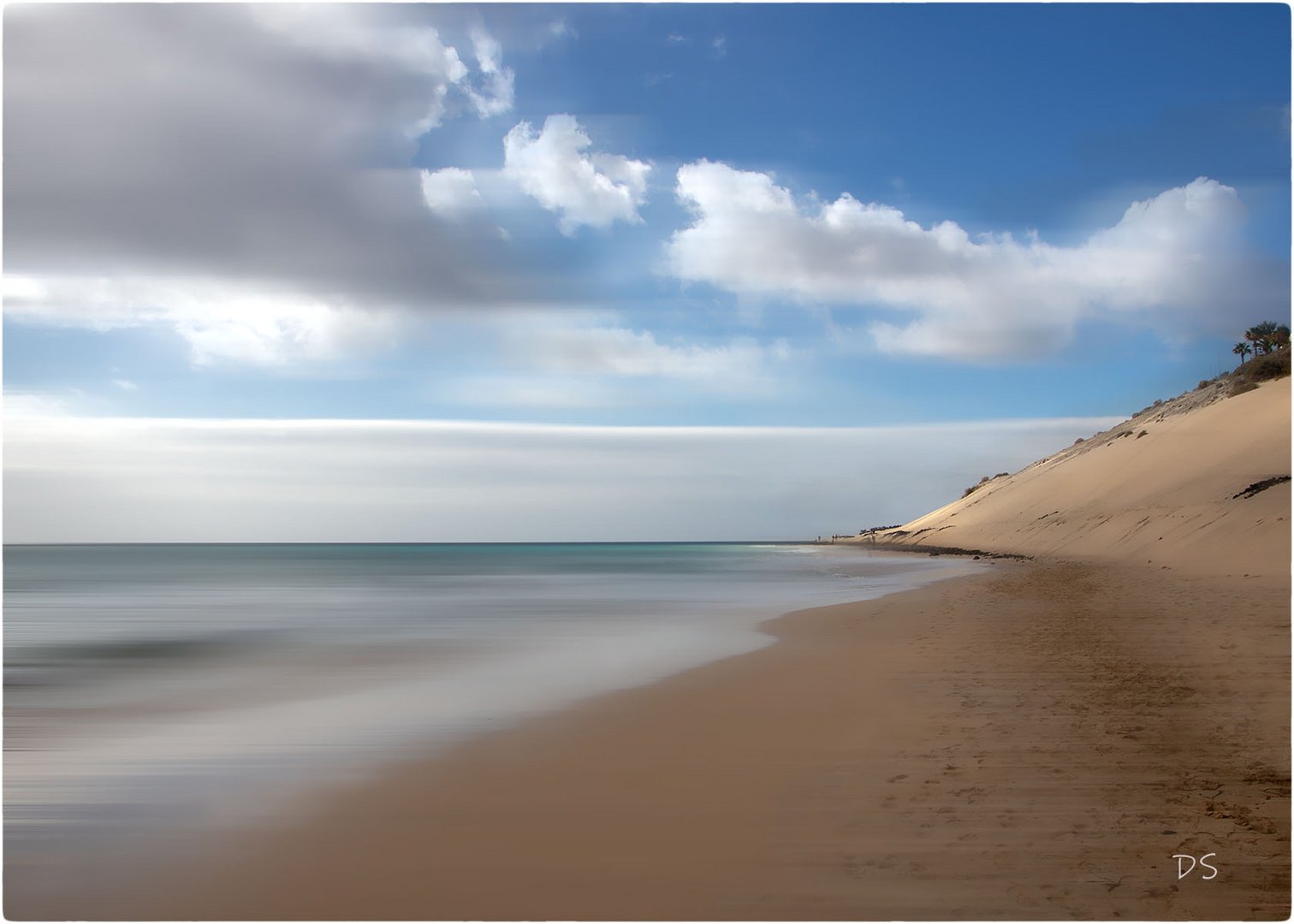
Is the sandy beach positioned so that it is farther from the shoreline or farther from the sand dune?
the sand dune

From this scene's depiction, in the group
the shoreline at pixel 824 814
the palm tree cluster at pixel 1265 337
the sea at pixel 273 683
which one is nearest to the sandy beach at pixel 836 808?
the shoreline at pixel 824 814

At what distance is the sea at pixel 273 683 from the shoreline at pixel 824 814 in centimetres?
90

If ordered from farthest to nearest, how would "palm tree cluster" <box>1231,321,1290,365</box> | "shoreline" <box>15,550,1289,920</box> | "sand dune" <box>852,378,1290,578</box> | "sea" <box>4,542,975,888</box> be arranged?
1. "palm tree cluster" <box>1231,321,1290,365</box>
2. "sand dune" <box>852,378,1290,578</box>
3. "sea" <box>4,542,975,888</box>
4. "shoreline" <box>15,550,1289,920</box>

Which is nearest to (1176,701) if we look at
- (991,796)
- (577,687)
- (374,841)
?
(991,796)

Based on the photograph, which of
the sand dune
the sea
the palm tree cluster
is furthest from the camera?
the palm tree cluster

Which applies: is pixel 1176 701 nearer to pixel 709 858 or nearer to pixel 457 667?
pixel 709 858

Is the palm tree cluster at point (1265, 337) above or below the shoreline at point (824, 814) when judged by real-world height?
above

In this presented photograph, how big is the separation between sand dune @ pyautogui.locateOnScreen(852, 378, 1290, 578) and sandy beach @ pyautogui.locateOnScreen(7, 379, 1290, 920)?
1830 centimetres

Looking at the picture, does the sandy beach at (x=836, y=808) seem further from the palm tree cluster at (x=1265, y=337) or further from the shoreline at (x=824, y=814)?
the palm tree cluster at (x=1265, y=337)

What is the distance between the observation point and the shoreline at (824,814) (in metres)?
4.67

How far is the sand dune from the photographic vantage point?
2805 cm

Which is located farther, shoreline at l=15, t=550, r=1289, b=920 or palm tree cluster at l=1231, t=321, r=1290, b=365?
palm tree cluster at l=1231, t=321, r=1290, b=365

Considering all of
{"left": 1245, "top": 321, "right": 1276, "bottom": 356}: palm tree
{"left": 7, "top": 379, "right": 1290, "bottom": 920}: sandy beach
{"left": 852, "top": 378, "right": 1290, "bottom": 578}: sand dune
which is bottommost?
{"left": 7, "top": 379, "right": 1290, "bottom": 920}: sandy beach
